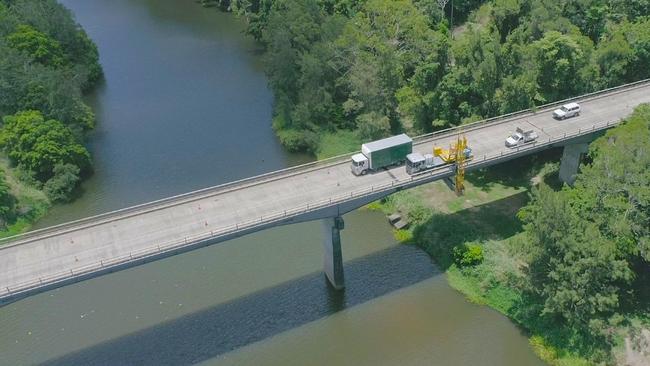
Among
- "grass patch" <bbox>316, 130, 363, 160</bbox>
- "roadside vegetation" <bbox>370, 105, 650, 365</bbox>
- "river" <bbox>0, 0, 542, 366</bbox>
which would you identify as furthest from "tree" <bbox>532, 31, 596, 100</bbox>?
"river" <bbox>0, 0, 542, 366</bbox>

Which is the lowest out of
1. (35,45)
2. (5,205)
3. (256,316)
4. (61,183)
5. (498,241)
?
(256,316)

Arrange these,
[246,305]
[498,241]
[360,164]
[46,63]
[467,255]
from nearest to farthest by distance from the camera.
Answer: [246,305]
[360,164]
[467,255]
[498,241]
[46,63]

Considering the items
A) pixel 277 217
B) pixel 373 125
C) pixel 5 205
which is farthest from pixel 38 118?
pixel 373 125

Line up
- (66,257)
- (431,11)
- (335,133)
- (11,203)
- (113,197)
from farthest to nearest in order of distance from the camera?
(431,11) → (335,133) → (113,197) → (11,203) → (66,257)

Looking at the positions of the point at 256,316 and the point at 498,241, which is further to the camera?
the point at 498,241

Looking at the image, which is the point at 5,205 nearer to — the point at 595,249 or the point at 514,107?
the point at 514,107

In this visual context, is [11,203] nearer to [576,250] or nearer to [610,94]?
[576,250]

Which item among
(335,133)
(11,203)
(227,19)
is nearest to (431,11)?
(335,133)

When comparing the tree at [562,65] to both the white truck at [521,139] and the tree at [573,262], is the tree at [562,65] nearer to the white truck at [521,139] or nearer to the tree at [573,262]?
the white truck at [521,139]
